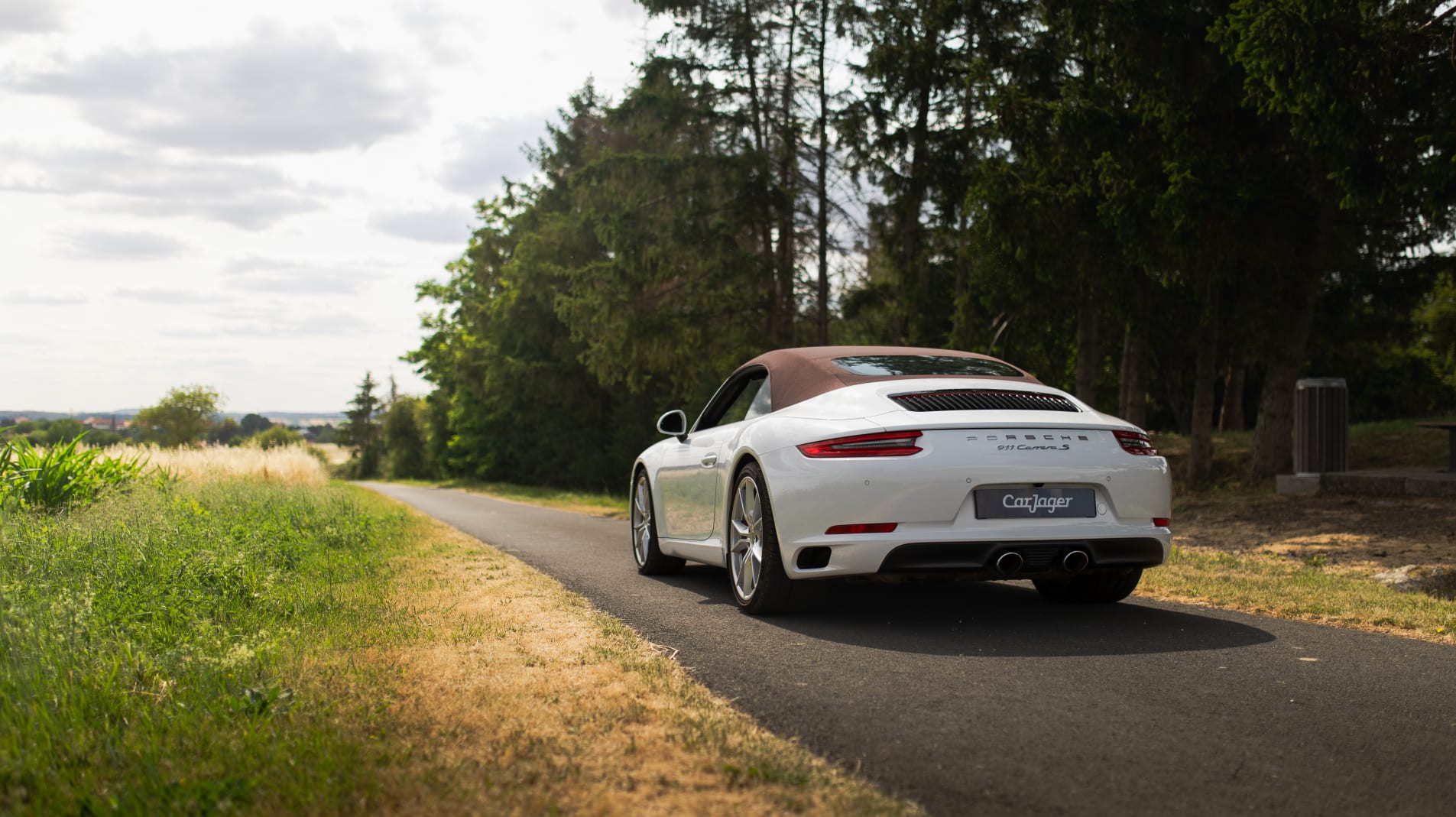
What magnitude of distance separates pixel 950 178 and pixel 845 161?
104 inches

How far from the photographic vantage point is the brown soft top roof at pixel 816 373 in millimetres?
6406

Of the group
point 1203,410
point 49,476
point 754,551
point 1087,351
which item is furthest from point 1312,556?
point 49,476

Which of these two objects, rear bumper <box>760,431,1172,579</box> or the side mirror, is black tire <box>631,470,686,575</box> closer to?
the side mirror

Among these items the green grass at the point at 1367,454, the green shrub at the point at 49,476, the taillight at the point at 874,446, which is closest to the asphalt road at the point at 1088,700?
the taillight at the point at 874,446

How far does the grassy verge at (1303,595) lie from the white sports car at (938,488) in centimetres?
83

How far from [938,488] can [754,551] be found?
1.23 metres

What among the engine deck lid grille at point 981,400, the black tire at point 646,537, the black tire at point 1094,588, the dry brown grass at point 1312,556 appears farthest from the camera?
the black tire at point 646,537

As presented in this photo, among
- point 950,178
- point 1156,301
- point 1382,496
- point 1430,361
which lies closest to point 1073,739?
point 1382,496

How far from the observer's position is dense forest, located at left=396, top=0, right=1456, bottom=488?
13.2 meters

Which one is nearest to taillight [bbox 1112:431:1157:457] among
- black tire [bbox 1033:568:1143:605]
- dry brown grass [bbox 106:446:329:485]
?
black tire [bbox 1033:568:1143:605]

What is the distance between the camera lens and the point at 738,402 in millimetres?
7480

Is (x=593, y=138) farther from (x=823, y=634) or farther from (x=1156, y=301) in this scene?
(x=823, y=634)

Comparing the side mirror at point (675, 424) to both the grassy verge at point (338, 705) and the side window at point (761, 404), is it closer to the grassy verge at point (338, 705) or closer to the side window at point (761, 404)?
the side window at point (761, 404)

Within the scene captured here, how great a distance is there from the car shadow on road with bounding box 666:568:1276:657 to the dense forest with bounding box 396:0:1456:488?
324 inches
